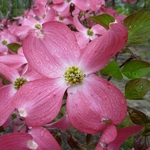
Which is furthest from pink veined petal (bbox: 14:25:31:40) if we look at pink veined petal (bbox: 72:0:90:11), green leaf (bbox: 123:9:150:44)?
green leaf (bbox: 123:9:150:44)

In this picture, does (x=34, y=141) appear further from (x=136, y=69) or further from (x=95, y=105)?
(x=136, y=69)

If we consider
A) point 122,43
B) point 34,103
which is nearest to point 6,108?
point 34,103

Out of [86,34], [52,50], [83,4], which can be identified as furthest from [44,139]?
[83,4]

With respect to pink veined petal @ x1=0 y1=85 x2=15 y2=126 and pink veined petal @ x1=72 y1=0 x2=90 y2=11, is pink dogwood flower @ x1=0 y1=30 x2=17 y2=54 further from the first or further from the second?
pink veined petal @ x1=0 y1=85 x2=15 y2=126

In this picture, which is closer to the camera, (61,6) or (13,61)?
(13,61)

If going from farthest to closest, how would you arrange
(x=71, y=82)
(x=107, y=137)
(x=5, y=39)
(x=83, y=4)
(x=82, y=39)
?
(x=5, y=39), (x=83, y=4), (x=82, y=39), (x=71, y=82), (x=107, y=137)

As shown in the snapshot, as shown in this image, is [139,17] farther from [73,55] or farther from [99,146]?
[99,146]
